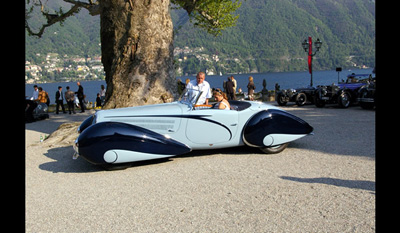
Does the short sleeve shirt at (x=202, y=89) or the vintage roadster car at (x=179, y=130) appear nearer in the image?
the vintage roadster car at (x=179, y=130)

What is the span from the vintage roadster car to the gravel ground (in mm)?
329

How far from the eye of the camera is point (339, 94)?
17.7 metres

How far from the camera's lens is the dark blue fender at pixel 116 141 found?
6648 mm

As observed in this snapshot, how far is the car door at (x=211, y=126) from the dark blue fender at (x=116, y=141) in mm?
641

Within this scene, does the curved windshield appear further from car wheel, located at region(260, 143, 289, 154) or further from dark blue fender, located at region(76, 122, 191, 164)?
car wheel, located at region(260, 143, 289, 154)

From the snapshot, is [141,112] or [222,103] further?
[222,103]

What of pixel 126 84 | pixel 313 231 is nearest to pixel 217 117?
pixel 313 231

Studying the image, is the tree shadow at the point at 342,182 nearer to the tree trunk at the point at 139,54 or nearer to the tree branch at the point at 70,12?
the tree trunk at the point at 139,54

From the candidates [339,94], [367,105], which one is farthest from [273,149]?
[339,94]

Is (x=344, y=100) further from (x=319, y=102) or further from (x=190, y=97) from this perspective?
(x=190, y=97)

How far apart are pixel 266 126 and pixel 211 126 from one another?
3.77 feet

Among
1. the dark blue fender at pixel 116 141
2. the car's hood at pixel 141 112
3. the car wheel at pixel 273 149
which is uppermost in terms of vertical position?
the car's hood at pixel 141 112

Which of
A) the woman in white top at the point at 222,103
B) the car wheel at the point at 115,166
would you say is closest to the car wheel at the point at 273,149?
the woman in white top at the point at 222,103

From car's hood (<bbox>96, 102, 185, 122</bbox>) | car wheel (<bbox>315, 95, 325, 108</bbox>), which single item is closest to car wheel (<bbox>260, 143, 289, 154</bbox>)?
car's hood (<bbox>96, 102, 185, 122</bbox>)
